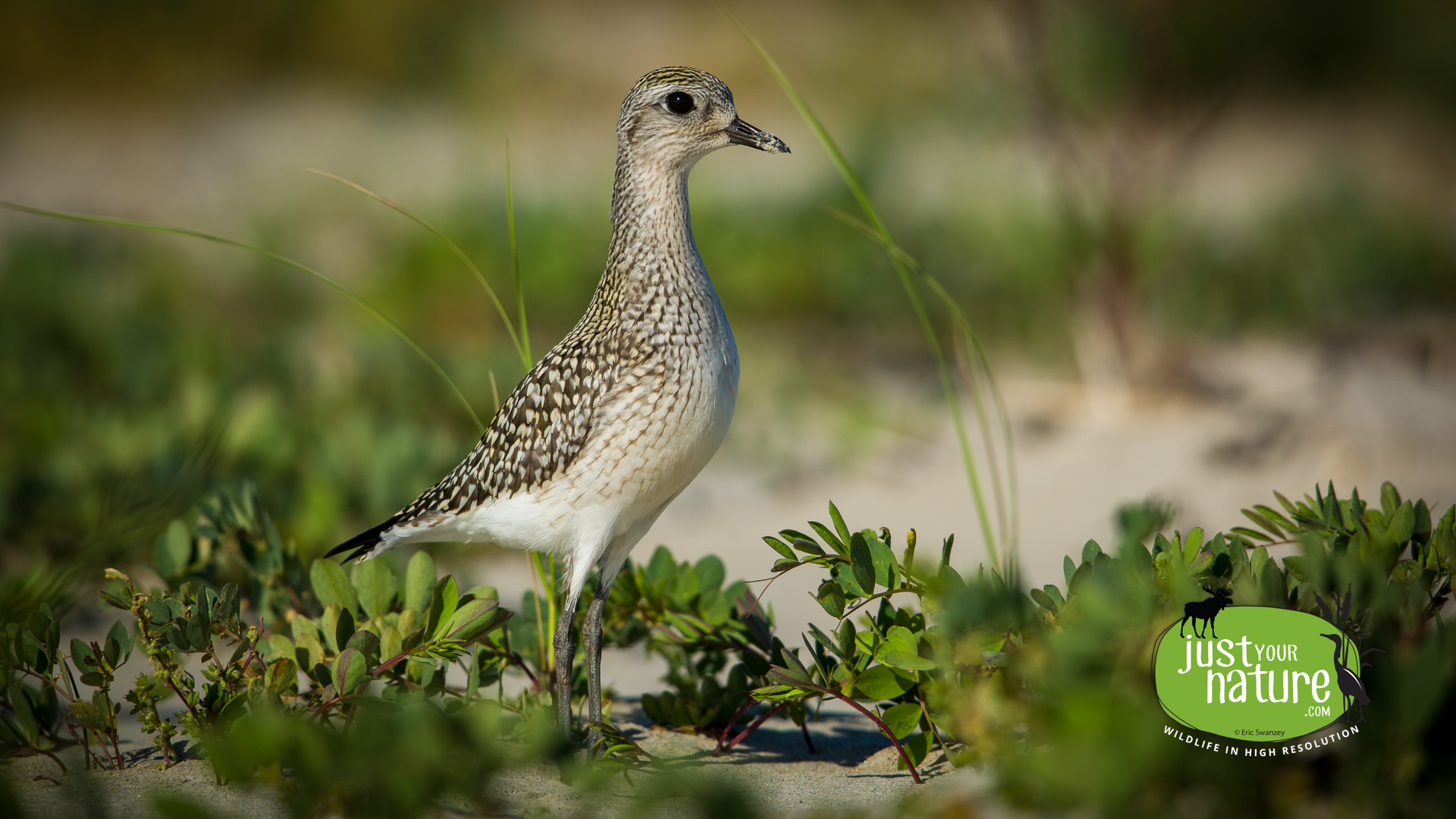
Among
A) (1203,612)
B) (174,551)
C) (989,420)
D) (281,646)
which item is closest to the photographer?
(1203,612)

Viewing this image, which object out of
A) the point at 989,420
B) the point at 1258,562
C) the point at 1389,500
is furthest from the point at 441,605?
the point at 989,420

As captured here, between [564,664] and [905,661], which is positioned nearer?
[905,661]

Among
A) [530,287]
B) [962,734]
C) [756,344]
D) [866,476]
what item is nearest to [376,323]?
[530,287]

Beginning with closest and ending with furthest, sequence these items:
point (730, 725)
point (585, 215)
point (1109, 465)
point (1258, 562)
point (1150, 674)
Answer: point (1150, 674)
point (1258, 562)
point (730, 725)
point (1109, 465)
point (585, 215)

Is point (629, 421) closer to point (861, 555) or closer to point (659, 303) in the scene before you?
point (659, 303)

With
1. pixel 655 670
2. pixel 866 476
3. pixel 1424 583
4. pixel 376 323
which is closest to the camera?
pixel 1424 583

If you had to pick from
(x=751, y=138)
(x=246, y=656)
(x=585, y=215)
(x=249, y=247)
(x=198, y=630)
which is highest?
(x=585, y=215)

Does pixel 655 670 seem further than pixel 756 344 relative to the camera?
No

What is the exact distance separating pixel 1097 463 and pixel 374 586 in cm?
318

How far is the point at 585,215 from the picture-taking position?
7645 millimetres

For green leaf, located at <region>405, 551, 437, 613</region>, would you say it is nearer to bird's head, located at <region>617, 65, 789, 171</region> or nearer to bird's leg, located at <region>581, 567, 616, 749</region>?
bird's leg, located at <region>581, 567, 616, 749</region>

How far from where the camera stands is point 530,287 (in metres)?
6.52

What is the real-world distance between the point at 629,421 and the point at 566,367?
0.28 meters

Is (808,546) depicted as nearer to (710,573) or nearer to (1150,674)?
(710,573)
